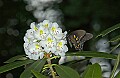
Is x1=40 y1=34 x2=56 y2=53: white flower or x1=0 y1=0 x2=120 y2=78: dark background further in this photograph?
x1=0 y1=0 x2=120 y2=78: dark background

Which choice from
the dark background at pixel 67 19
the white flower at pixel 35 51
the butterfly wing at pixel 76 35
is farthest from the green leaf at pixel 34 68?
the dark background at pixel 67 19

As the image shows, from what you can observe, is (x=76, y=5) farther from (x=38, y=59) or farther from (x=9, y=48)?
(x=38, y=59)

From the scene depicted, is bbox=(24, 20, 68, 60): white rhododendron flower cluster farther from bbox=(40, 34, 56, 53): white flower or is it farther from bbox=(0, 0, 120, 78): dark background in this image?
bbox=(0, 0, 120, 78): dark background

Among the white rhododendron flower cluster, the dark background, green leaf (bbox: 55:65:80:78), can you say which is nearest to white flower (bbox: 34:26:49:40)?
the white rhododendron flower cluster

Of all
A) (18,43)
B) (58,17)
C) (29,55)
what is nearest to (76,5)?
(58,17)

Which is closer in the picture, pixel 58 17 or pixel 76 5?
pixel 76 5
